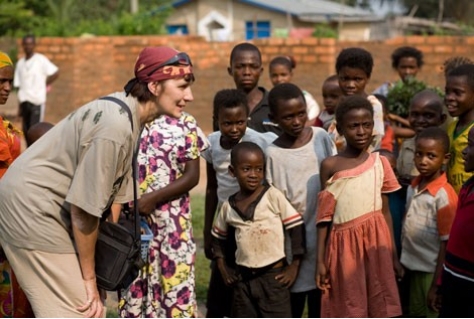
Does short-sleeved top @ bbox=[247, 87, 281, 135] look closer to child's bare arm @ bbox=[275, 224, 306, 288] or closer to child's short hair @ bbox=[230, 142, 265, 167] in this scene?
child's short hair @ bbox=[230, 142, 265, 167]

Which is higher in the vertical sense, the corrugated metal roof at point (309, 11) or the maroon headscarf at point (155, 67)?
the maroon headscarf at point (155, 67)

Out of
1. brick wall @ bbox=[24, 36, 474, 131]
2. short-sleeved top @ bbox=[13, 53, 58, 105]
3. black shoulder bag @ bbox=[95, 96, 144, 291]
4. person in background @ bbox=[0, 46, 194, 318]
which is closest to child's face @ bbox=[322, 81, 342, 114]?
person in background @ bbox=[0, 46, 194, 318]

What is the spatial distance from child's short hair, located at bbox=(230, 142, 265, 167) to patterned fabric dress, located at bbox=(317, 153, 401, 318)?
44 centimetres

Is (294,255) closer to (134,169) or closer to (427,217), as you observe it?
(427,217)

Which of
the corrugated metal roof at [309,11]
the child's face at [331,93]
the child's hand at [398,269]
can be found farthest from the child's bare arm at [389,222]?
the corrugated metal roof at [309,11]

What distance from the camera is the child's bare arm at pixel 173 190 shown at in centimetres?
519

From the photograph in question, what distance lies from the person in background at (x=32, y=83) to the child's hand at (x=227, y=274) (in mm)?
8751

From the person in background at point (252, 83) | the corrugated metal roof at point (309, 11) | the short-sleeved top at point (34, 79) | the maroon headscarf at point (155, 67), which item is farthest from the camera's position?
the corrugated metal roof at point (309, 11)

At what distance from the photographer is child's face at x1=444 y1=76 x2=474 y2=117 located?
5.43 metres

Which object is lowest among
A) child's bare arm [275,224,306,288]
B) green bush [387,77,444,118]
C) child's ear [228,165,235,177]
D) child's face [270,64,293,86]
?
child's bare arm [275,224,306,288]

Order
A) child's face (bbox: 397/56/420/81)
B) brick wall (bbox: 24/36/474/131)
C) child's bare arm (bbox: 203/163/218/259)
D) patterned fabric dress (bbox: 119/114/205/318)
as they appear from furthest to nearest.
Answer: brick wall (bbox: 24/36/474/131), child's face (bbox: 397/56/420/81), child's bare arm (bbox: 203/163/218/259), patterned fabric dress (bbox: 119/114/205/318)

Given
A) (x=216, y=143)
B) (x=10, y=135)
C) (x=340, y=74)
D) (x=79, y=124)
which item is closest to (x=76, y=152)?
(x=79, y=124)

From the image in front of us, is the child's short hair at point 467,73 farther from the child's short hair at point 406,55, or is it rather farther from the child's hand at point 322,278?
the child's short hair at point 406,55

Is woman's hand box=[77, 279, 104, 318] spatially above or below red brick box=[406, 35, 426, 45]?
below
